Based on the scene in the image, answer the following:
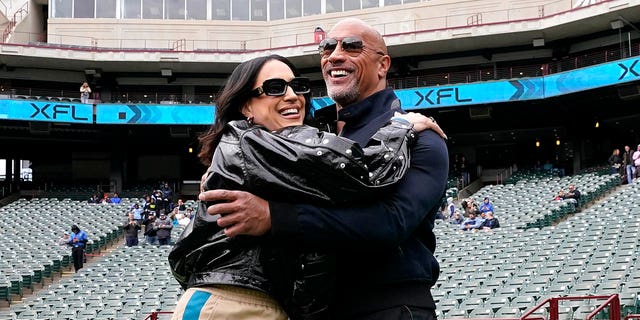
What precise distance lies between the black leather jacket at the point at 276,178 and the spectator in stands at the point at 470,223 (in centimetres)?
1768

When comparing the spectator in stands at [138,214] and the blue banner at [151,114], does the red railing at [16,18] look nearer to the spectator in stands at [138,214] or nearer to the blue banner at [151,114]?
the blue banner at [151,114]

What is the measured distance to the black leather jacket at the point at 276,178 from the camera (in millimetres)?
2426

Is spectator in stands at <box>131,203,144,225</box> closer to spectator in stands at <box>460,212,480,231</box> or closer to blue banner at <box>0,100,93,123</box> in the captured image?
blue banner at <box>0,100,93,123</box>

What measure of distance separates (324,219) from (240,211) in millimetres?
253

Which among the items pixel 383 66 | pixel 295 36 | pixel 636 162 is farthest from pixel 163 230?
pixel 383 66

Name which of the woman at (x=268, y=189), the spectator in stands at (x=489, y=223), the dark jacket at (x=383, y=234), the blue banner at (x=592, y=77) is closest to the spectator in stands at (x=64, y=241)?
the spectator in stands at (x=489, y=223)

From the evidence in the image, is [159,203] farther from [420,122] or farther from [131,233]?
[420,122]

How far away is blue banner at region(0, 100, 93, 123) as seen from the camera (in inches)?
1248

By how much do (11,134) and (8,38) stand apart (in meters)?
5.14

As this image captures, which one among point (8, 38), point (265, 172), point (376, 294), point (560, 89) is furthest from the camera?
point (8, 38)

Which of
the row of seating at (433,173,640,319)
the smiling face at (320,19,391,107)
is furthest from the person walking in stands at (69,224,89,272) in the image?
the smiling face at (320,19,391,107)

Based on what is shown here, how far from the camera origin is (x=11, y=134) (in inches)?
1358

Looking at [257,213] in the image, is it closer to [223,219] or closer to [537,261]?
[223,219]

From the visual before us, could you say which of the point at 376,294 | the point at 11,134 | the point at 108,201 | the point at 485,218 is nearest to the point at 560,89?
the point at 485,218
